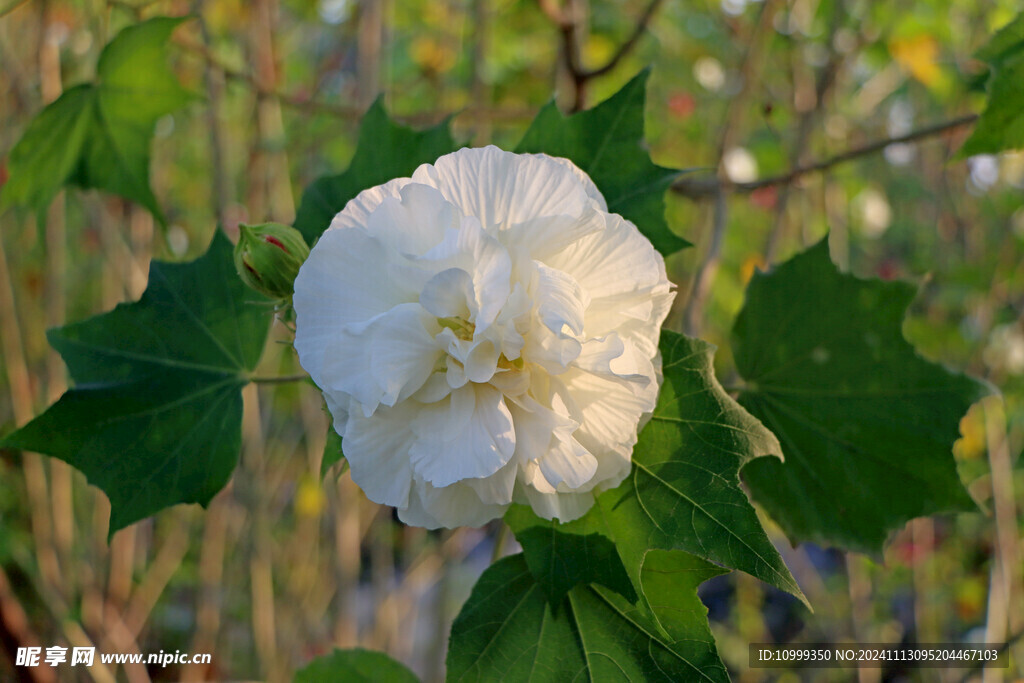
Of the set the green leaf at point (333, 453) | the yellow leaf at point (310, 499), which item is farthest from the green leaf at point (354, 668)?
the yellow leaf at point (310, 499)

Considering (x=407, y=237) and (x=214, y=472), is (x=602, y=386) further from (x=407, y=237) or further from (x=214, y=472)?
(x=214, y=472)

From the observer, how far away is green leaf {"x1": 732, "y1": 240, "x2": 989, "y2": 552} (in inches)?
25.7

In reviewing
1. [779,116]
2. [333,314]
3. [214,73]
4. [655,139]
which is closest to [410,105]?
[655,139]

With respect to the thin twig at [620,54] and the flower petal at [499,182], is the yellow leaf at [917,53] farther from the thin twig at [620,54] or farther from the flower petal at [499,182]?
the flower petal at [499,182]

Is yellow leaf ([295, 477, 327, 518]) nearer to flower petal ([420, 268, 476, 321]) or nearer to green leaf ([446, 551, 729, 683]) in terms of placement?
green leaf ([446, 551, 729, 683])

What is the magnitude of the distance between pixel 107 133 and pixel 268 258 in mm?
605

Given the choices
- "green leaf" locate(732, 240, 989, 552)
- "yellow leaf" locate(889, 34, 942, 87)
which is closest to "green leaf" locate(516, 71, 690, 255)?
"green leaf" locate(732, 240, 989, 552)

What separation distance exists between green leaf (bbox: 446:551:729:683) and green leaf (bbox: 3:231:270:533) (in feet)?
0.87

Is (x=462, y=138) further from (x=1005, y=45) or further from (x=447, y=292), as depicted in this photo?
(x=447, y=292)

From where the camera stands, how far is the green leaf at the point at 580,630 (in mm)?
514

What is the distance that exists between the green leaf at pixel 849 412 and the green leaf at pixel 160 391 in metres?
0.52

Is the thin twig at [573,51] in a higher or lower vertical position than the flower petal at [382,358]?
higher

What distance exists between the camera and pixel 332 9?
177 centimetres

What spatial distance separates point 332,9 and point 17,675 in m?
1.79
